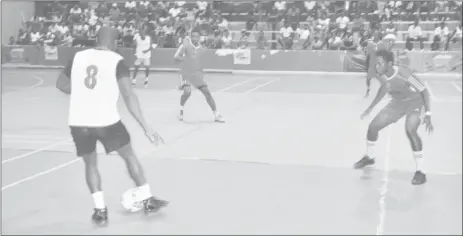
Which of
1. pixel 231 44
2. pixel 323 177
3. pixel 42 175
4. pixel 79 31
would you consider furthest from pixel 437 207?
pixel 231 44

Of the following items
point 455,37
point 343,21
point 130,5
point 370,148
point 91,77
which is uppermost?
point 130,5

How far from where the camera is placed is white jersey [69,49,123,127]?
471 cm

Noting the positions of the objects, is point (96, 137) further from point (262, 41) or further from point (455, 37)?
point (262, 41)

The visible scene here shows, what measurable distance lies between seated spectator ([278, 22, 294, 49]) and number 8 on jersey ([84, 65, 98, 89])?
18.6 metres

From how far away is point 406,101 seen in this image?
21.2 feet

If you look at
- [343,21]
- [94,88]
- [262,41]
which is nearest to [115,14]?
[262,41]

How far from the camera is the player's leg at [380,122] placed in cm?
666

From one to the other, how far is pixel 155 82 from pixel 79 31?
10.8 ft

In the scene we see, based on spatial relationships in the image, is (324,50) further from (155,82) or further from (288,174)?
(288,174)

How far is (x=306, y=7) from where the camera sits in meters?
23.5

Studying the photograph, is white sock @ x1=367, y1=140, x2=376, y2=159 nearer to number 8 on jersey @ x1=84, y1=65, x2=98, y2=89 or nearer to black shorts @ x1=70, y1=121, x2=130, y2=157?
black shorts @ x1=70, y1=121, x2=130, y2=157

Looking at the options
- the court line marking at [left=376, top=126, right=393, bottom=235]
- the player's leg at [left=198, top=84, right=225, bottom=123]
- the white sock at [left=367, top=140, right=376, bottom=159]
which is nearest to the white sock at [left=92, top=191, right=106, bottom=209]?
the court line marking at [left=376, top=126, right=393, bottom=235]

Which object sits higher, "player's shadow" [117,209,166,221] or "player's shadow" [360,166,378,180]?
"player's shadow" [117,209,166,221]

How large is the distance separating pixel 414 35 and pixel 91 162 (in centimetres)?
1820
